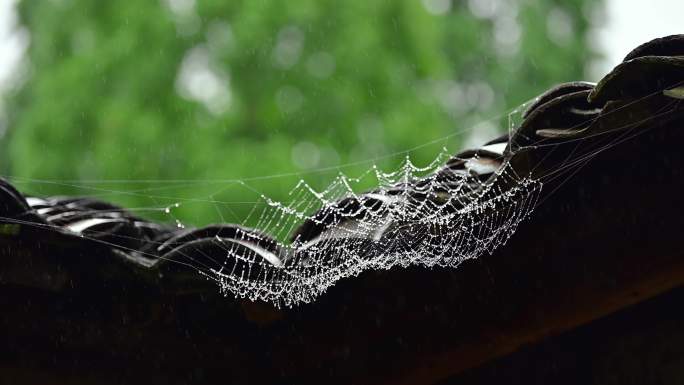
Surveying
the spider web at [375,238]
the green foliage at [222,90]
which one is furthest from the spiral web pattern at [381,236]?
the green foliage at [222,90]

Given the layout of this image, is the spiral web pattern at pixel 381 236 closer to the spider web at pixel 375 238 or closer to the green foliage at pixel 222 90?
the spider web at pixel 375 238

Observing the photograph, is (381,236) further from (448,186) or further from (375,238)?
(448,186)

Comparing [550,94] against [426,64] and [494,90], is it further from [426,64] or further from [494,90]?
[494,90]

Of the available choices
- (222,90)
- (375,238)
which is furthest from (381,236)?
(222,90)

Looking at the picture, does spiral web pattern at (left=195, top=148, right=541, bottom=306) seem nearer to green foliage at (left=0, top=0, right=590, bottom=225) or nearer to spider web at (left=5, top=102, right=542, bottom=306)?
Result: spider web at (left=5, top=102, right=542, bottom=306)

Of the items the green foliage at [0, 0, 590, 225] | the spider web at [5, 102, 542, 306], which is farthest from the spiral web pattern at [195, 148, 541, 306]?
the green foliage at [0, 0, 590, 225]

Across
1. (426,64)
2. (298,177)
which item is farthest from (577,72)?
(298,177)
